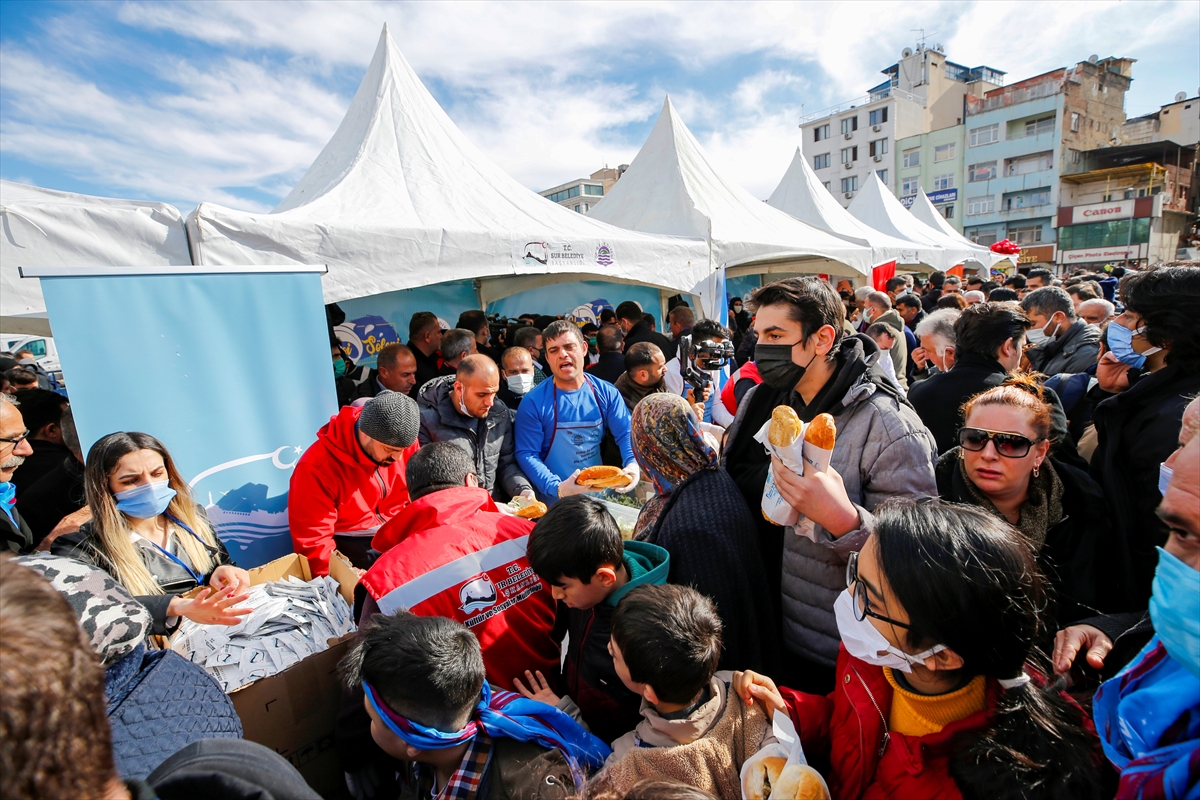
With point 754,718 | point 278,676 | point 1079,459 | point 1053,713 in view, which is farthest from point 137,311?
point 1079,459

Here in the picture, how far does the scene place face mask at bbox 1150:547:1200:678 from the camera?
0.80 metres

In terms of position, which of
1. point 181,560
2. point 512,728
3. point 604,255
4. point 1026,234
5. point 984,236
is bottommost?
point 512,728

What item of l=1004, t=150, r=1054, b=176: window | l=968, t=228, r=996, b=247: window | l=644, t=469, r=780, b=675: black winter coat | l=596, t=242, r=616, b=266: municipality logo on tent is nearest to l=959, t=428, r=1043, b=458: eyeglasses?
l=644, t=469, r=780, b=675: black winter coat

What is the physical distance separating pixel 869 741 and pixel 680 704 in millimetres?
427

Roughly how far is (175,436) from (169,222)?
5.25 ft

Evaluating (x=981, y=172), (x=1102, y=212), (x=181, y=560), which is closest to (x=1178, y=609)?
(x=181, y=560)

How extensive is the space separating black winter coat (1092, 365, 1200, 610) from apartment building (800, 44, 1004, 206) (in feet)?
174

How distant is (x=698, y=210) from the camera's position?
27.3 feet

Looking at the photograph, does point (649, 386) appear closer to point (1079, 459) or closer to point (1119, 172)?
point (1079, 459)

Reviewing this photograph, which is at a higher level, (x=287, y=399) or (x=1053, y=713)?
(x=287, y=399)

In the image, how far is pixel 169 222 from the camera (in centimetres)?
356

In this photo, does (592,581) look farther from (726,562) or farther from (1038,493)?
(1038,493)

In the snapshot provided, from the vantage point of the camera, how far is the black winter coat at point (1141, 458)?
1787 millimetres

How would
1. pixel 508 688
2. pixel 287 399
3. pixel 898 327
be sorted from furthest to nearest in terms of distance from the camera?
1. pixel 898 327
2. pixel 287 399
3. pixel 508 688
